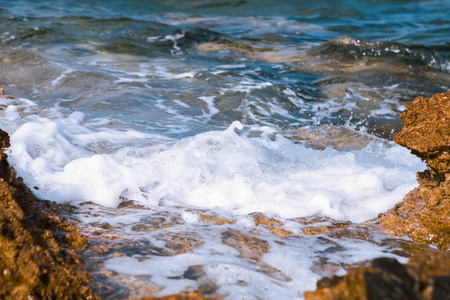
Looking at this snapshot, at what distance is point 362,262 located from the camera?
231 centimetres

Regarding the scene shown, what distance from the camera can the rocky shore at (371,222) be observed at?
1.26m

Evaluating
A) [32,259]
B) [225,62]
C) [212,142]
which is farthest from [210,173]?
[225,62]

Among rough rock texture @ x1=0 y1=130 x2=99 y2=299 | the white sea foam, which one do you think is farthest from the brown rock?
rough rock texture @ x1=0 y1=130 x2=99 y2=299

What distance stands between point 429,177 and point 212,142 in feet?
6.20

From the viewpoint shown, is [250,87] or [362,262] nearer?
[362,262]

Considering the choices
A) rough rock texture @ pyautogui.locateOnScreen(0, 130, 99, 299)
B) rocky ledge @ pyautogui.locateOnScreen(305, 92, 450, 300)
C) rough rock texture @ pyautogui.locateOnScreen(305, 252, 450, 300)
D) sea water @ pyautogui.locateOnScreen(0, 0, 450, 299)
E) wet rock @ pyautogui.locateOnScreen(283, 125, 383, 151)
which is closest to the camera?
rough rock texture @ pyautogui.locateOnScreen(305, 252, 450, 300)

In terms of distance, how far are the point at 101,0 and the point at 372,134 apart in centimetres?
1192

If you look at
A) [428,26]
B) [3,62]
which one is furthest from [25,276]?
[428,26]

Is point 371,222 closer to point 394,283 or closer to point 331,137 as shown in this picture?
point 394,283

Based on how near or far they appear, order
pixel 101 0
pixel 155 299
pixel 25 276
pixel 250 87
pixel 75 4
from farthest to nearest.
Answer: pixel 101 0 → pixel 75 4 → pixel 250 87 → pixel 25 276 → pixel 155 299

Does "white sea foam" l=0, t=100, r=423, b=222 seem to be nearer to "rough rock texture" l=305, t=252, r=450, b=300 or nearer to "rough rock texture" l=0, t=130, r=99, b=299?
"rough rock texture" l=0, t=130, r=99, b=299

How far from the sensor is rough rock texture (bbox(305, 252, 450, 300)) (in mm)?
1214

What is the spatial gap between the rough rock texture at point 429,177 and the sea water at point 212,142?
0.20m

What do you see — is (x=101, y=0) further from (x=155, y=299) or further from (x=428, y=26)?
(x=155, y=299)
